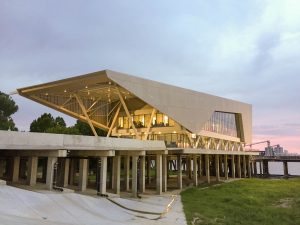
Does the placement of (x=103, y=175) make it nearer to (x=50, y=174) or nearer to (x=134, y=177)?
A: (x=134, y=177)

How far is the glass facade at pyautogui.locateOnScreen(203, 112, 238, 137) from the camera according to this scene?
154ft

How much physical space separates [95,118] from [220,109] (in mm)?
18627

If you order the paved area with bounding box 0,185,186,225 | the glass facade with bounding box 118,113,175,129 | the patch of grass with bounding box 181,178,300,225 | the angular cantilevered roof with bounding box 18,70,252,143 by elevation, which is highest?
the angular cantilevered roof with bounding box 18,70,252,143

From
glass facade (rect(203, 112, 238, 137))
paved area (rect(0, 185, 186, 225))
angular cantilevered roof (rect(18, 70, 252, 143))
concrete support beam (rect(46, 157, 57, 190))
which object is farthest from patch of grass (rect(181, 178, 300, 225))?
glass facade (rect(203, 112, 238, 137))

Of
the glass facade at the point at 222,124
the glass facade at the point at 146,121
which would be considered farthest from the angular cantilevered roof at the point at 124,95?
the glass facade at the point at 146,121

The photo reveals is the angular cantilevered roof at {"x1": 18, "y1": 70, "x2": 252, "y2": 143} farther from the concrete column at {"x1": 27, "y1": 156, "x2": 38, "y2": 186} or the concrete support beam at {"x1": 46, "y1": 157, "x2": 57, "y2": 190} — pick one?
the concrete support beam at {"x1": 46, "y1": 157, "x2": 57, "y2": 190}

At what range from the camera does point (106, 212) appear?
16984 mm

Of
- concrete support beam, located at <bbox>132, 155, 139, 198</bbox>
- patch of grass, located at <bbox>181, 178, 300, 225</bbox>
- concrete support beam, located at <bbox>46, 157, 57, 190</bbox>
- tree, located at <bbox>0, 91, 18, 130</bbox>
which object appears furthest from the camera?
tree, located at <bbox>0, 91, 18, 130</bbox>

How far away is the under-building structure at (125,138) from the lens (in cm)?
2091

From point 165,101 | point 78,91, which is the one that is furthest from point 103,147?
point 78,91

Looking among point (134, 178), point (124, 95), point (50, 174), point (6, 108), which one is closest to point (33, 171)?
point (50, 174)

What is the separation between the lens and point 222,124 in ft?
167

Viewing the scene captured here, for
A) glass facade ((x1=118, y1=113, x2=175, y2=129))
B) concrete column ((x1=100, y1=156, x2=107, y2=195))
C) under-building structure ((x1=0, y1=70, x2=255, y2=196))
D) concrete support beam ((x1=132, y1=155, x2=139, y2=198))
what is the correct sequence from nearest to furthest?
under-building structure ((x1=0, y1=70, x2=255, y2=196)) → concrete column ((x1=100, y1=156, x2=107, y2=195)) → concrete support beam ((x1=132, y1=155, x2=139, y2=198)) → glass facade ((x1=118, y1=113, x2=175, y2=129))

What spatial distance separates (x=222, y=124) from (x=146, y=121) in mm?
12634
